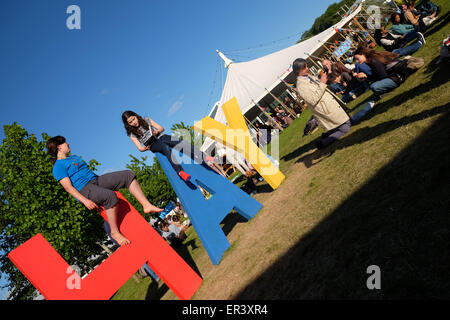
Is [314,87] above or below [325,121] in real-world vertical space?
above

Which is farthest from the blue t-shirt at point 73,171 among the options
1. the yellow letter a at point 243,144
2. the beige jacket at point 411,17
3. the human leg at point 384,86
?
the beige jacket at point 411,17

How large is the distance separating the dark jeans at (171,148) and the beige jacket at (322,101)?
2575mm

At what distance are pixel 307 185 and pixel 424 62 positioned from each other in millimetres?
4898

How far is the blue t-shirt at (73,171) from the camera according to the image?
3266 mm

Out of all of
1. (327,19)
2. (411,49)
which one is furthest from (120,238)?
(327,19)

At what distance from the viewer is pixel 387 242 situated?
2.00m

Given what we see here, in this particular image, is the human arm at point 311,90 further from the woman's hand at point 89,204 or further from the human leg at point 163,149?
the woman's hand at point 89,204

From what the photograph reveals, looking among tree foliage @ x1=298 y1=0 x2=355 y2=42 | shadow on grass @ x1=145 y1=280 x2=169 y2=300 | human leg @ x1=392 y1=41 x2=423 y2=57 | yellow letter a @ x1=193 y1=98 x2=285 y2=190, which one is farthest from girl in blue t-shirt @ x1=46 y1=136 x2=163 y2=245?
tree foliage @ x1=298 y1=0 x2=355 y2=42

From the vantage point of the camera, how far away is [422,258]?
1689 mm

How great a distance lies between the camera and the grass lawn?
5.82 feet

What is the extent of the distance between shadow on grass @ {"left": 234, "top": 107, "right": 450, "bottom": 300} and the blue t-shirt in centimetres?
246

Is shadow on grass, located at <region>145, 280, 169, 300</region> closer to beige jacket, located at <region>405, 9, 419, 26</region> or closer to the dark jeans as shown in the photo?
the dark jeans

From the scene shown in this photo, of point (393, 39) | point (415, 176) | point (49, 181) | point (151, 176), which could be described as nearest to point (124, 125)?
point (415, 176)

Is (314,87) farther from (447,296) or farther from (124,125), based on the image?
(447,296)
